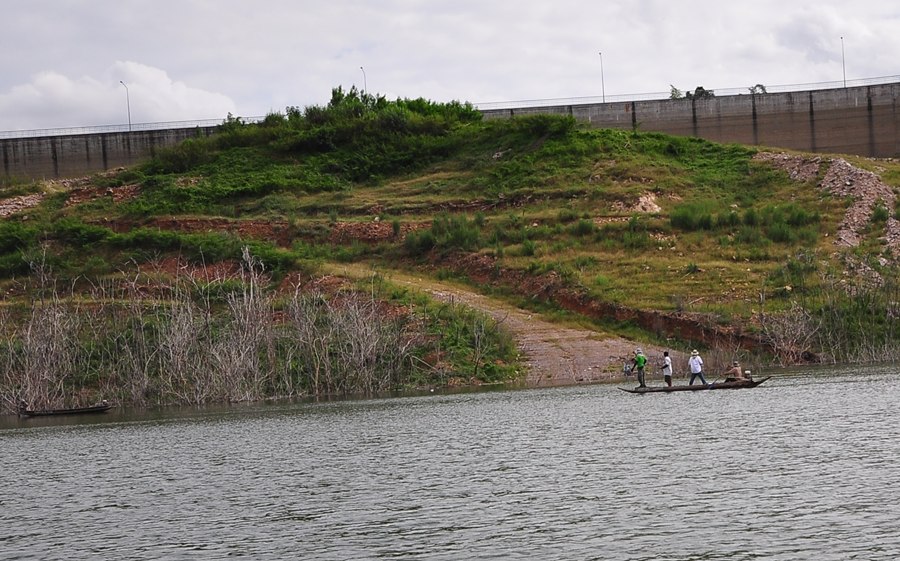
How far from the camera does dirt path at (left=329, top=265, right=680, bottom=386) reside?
5559 cm

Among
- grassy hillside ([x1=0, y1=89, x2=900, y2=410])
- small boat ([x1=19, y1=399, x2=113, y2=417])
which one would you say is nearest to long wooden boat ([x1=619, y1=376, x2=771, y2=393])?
grassy hillside ([x1=0, y1=89, x2=900, y2=410])

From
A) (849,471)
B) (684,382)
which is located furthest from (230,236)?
(849,471)

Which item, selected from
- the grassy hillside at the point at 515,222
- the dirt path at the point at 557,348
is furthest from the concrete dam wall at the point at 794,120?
the dirt path at the point at 557,348

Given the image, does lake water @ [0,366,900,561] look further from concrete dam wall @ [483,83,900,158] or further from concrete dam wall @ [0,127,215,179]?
concrete dam wall @ [0,127,215,179]

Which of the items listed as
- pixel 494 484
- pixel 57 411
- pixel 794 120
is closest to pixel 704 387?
pixel 494 484

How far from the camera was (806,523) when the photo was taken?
19422mm

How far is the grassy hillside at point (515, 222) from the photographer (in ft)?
202

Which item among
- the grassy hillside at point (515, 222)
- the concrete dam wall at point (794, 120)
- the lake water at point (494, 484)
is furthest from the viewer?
the concrete dam wall at point (794, 120)

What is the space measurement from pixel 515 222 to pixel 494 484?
53.1 m

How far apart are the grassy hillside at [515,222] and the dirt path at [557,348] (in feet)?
5.76

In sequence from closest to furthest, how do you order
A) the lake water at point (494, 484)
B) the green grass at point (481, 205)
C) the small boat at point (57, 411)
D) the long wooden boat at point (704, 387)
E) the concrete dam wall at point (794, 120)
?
the lake water at point (494, 484)
the long wooden boat at point (704, 387)
the small boat at point (57, 411)
the green grass at point (481, 205)
the concrete dam wall at point (794, 120)

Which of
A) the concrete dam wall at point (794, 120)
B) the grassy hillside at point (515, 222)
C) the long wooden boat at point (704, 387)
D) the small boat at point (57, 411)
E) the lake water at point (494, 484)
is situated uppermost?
the concrete dam wall at point (794, 120)

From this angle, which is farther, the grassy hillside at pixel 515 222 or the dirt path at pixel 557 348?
the grassy hillside at pixel 515 222

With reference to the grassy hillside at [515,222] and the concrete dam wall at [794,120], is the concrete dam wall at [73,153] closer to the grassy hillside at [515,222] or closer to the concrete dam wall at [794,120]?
the grassy hillside at [515,222]
